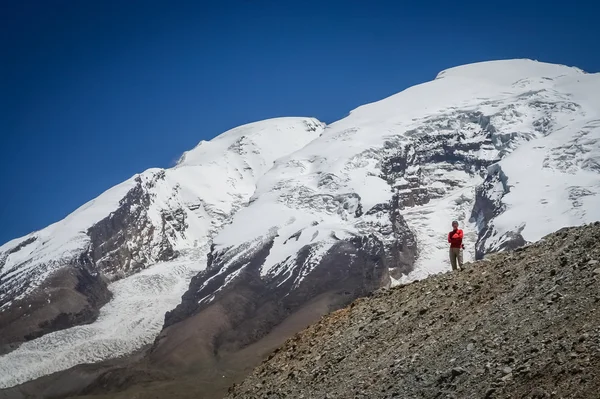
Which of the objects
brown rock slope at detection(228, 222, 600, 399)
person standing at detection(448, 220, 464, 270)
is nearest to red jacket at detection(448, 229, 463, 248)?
person standing at detection(448, 220, 464, 270)

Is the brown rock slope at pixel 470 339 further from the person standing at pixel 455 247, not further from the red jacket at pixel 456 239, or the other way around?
the red jacket at pixel 456 239

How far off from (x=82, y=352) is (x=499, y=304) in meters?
191

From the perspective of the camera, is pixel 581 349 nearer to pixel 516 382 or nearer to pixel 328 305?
pixel 516 382

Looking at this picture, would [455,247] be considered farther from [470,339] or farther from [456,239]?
[470,339]

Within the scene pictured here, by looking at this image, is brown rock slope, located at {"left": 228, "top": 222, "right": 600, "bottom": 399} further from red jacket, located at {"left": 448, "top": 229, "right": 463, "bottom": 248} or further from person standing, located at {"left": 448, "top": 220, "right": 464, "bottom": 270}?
red jacket, located at {"left": 448, "top": 229, "right": 463, "bottom": 248}

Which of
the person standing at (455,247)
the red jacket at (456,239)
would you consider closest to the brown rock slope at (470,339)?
the person standing at (455,247)

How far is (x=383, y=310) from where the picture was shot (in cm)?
2566

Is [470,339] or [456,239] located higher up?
[456,239]

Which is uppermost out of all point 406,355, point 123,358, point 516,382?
point 123,358

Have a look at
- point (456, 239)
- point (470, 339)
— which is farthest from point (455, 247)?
point (470, 339)

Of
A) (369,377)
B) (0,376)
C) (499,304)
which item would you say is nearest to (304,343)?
(369,377)

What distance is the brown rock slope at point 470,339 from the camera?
16797 mm

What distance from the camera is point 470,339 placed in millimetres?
19625

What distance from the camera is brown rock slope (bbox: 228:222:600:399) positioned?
1680cm
